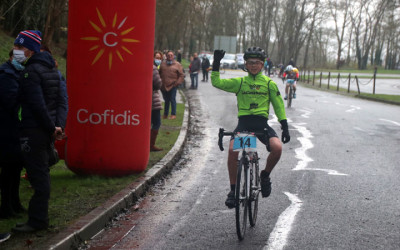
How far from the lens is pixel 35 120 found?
5680 millimetres

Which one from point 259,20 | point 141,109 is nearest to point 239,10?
point 259,20

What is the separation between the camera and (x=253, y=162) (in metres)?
6.42

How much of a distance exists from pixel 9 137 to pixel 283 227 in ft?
9.59

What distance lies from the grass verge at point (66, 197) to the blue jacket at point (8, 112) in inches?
28.9

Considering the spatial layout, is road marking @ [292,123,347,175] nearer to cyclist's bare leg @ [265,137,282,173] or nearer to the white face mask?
cyclist's bare leg @ [265,137,282,173]

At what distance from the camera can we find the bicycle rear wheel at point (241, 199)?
590cm

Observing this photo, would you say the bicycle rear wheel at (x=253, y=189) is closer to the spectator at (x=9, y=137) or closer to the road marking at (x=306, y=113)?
the spectator at (x=9, y=137)

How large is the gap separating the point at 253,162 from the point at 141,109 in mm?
2684

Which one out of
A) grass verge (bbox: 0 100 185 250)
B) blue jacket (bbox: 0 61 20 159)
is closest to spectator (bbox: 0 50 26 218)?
blue jacket (bbox: 0 61 20 159)

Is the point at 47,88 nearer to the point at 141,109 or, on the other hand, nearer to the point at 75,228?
the point at 75,228

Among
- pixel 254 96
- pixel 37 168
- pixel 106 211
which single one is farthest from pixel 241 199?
pixel 37 168

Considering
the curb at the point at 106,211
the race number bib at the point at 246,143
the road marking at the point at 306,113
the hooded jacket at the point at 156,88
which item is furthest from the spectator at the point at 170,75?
the race number bib at the point at 246,143

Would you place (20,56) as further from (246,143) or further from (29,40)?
(246,143)

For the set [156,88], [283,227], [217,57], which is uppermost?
[217,57]
